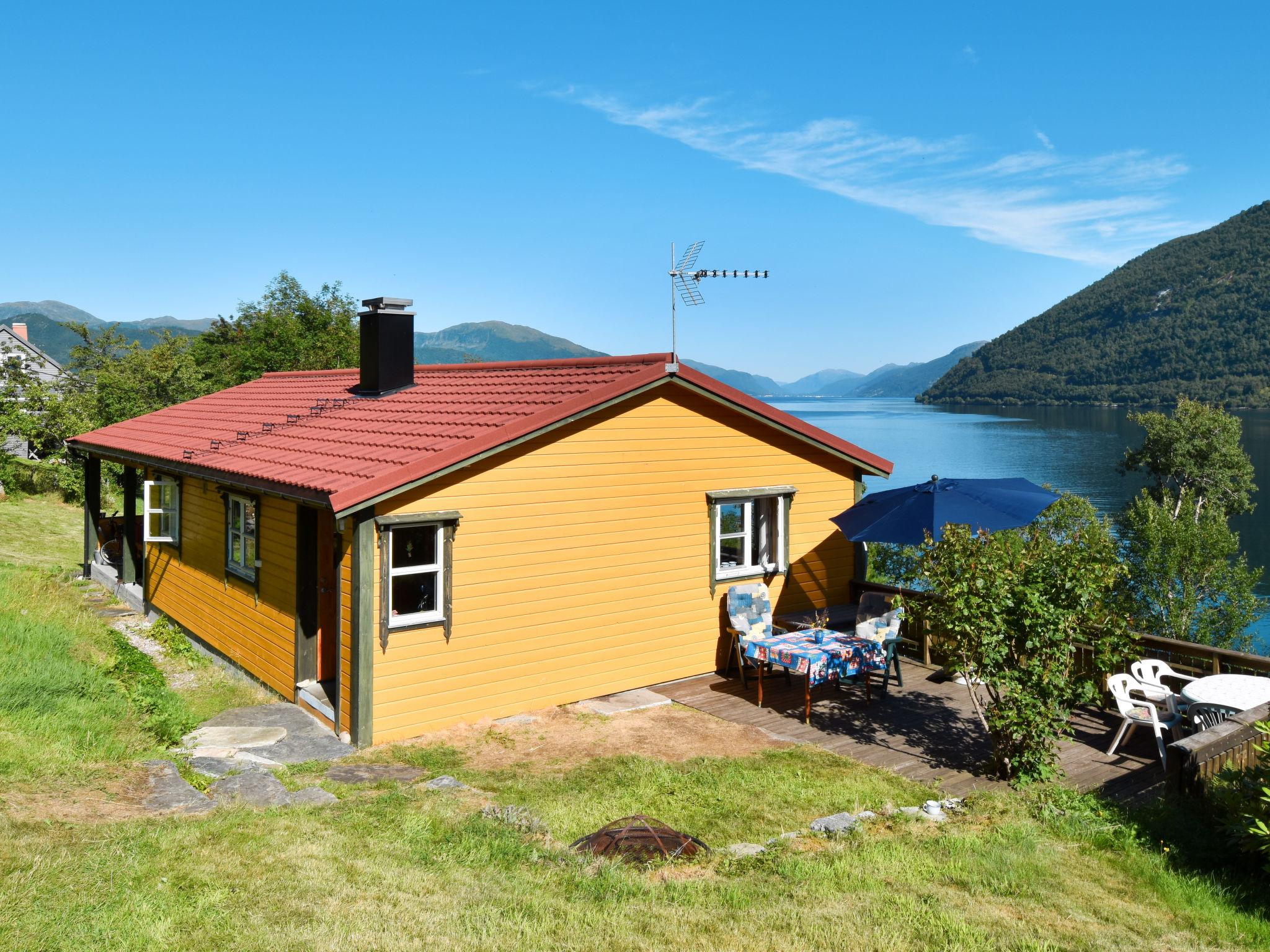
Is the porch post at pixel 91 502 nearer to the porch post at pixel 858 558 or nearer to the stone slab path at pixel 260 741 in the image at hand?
the stone slab path at pixel 260 741

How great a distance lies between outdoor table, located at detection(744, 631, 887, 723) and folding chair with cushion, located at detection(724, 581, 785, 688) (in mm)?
400

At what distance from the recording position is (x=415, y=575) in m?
10.2

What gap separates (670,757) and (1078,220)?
101930mm

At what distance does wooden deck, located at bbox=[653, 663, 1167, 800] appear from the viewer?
8172 mm

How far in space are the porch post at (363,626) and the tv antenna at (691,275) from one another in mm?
4999

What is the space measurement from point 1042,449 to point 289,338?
8024 centimetres

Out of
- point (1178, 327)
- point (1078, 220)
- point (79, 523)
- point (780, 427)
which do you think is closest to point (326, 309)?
point (79, 523)

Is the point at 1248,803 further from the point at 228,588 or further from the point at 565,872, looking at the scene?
the point at 228,588

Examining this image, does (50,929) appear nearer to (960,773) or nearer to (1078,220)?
(960,773)

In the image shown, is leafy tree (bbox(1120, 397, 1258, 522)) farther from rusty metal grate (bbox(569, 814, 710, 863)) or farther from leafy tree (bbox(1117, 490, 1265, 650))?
rusty metal grate (bbox(569, 814, 710, 863))

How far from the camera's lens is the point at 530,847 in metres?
6.12

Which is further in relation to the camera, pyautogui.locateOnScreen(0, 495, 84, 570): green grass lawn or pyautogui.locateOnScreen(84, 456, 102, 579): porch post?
pyautogui.locateOnScreen(0, 495, 84, 570): green grass lawn

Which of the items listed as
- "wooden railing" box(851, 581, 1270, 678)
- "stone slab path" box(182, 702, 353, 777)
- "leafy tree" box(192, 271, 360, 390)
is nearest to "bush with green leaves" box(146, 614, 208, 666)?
"stone slab path" box(182, 702, 353, 777)

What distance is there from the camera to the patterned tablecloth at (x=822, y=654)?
976 centimetres
